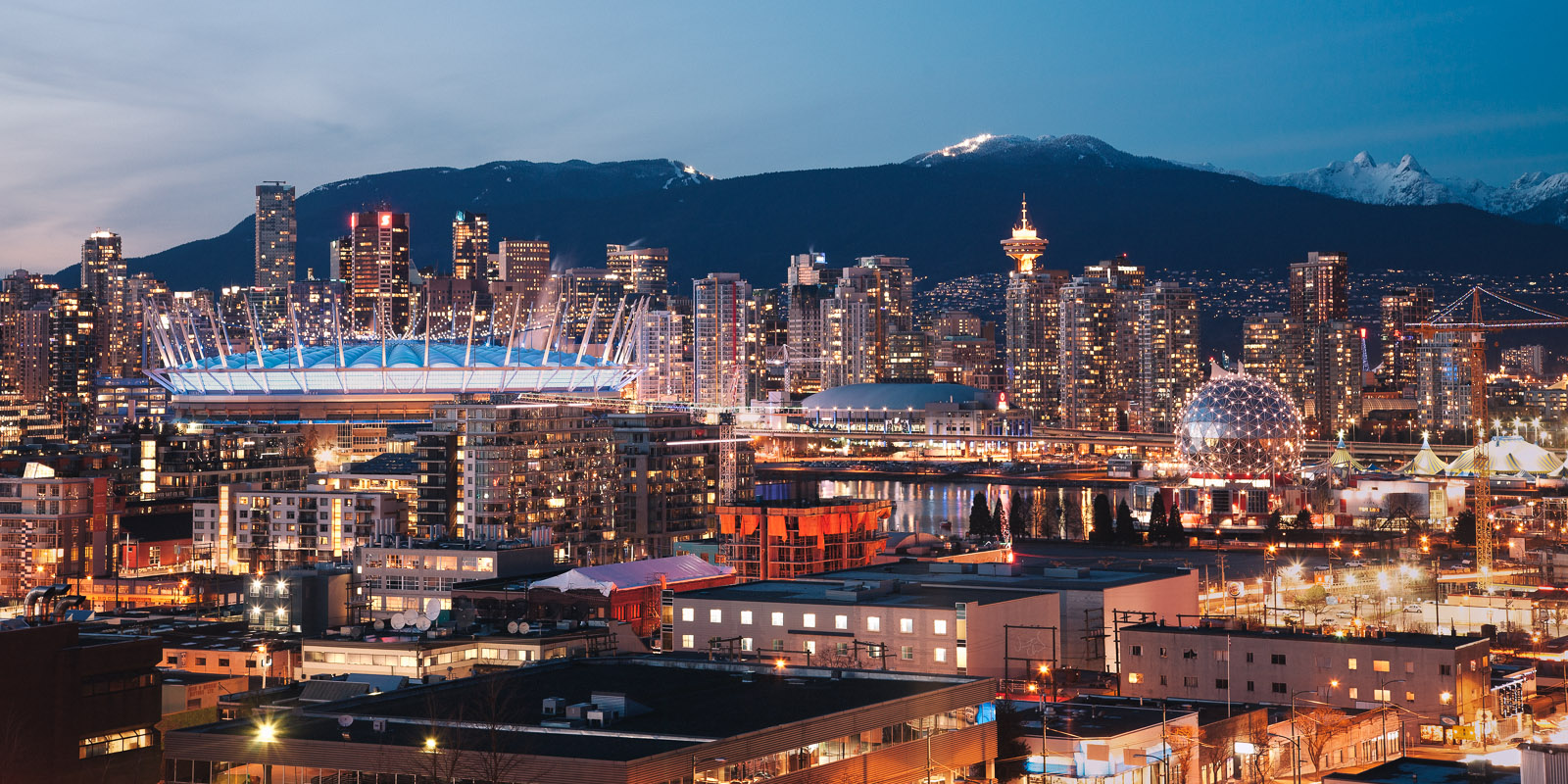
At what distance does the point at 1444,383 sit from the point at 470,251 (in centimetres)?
9156

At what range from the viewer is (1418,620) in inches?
1613

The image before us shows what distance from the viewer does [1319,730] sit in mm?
25547

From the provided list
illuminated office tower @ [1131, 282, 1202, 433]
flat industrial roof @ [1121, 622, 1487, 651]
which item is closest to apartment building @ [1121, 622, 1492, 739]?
flat industrial roof @ [1121, 622, 1487, 651]

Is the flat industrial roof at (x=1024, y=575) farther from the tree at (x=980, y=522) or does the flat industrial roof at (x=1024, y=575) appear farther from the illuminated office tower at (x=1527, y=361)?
the illuminated office tower at (x=1527, y=361)

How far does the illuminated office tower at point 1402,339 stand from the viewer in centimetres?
16612

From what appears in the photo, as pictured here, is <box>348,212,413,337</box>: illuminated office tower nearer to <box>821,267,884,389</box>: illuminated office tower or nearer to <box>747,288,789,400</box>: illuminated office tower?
<box>747,288,789,400</box>: illuminated office tower

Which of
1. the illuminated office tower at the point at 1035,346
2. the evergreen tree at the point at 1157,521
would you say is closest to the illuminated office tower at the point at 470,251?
the illuminated office tower at the point at 1035,346

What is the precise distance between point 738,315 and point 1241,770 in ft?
512

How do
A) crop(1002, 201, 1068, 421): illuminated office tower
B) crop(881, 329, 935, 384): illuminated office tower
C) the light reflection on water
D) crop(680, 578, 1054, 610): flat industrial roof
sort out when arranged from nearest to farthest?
crop(680, 578, 1054, 610): flat industrial roof → the light reflection on water → crop(1002, 201, 1068, 421): illuminated office tower → crop(881, 329, 935, 384): illuminated office tower

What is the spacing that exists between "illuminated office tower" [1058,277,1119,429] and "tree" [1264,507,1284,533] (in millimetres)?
86444

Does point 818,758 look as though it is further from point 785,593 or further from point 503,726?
point 785,593

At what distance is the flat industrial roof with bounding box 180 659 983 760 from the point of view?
65.2 ft

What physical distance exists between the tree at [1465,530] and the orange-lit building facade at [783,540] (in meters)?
30.9

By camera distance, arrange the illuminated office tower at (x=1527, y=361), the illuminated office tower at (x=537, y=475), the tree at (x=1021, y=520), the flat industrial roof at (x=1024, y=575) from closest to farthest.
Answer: the flat industrial roof at (x=1024, y=575) → the illuminated office tower at (x=537, y=475) → the tree at (x=1021, y=520) → the illuminated office tower at (x=1527, y=361)
